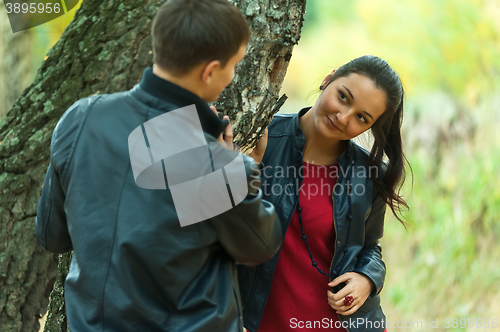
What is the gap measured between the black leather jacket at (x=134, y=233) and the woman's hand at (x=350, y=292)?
28.0 inches

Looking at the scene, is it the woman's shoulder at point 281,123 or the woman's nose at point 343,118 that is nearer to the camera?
the woman's nose at point 343,118

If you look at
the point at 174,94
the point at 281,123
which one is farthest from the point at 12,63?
the point at 174,94

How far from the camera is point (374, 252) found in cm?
187

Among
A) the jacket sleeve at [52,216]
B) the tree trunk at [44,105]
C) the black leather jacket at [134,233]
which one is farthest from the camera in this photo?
the tree trunk at [44,105]

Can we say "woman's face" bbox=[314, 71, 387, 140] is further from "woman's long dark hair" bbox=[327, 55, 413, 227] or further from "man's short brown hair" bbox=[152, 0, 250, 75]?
"man's short brown hair" bbox=[152, 0, 250, 75]

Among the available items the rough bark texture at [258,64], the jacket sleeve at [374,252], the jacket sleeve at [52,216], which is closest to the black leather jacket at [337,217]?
the jacket sleeve at [374,252]

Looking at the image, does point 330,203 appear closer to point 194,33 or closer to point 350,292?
point 350,292

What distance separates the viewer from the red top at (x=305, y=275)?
177 cm

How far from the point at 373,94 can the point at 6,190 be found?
1.49m

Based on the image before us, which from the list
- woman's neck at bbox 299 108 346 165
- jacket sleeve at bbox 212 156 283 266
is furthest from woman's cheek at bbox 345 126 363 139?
jacket sleeve at bbox 212 156 283 266

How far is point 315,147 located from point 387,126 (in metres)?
0.30

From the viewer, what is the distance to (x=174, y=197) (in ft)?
3.32

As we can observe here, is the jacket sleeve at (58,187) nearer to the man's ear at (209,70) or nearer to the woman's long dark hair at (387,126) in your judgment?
the man's ear at (209,70)

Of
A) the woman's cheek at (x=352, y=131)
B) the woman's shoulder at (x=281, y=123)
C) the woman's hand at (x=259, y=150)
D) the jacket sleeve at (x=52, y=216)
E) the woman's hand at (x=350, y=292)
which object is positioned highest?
the jacket sleeve at (x=52, y=216)
